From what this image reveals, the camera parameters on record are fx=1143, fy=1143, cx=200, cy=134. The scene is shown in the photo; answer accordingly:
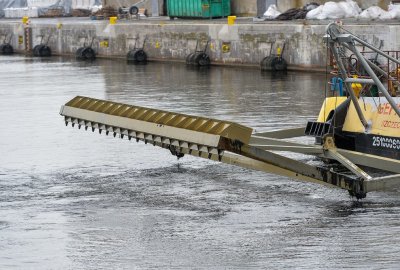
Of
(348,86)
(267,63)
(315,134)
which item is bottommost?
(267,63)

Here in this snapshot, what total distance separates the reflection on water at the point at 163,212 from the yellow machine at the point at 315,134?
0.51 m

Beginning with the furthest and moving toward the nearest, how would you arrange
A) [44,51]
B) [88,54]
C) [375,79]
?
[44,51] < [88,54] < [375,79]

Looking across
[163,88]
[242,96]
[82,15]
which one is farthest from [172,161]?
[82,15]

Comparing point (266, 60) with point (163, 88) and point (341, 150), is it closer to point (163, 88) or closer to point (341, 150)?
point (163, 88)

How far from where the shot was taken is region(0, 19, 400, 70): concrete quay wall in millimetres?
43250

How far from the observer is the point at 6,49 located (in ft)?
232

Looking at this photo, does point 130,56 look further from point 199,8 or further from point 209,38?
point 199,8

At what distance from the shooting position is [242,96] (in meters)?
34.7

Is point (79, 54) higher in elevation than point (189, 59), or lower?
lower

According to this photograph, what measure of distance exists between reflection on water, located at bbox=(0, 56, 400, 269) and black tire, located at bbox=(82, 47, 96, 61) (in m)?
32.1

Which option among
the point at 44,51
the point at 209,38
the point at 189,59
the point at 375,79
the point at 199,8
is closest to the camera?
the point at 375,79

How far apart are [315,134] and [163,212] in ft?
12.2

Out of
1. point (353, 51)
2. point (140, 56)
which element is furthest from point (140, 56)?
point (353, 51)

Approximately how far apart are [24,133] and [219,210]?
36.5ft
